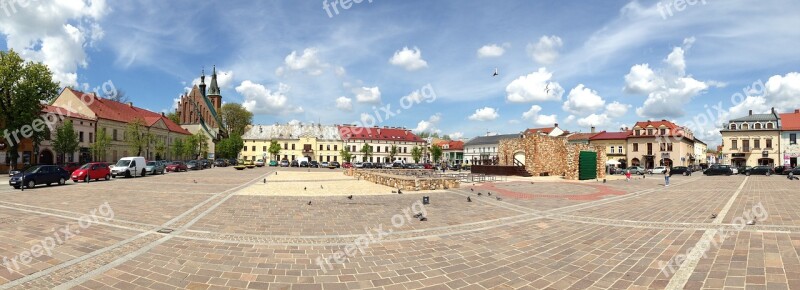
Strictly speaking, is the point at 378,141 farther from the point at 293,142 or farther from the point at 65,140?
the point at 65,140

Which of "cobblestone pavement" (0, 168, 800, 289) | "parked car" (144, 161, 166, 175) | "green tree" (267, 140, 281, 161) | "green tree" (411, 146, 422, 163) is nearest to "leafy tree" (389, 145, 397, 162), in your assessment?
"green tree" (411, 146, 422, 163)

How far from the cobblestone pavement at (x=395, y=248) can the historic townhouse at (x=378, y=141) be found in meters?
80.1

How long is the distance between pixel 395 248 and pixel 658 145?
71.6 m

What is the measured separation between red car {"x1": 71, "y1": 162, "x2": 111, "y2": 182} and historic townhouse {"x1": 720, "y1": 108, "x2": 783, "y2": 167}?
81.5m

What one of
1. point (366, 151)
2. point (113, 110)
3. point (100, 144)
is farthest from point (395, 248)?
point (366, 151)

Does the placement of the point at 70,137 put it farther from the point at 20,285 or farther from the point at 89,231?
the point at 20,285

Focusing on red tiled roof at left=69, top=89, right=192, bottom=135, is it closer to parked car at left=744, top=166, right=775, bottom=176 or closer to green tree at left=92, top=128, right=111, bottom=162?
green tree at left=92, top=128, right=111, bottom=162

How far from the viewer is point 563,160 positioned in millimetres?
37125

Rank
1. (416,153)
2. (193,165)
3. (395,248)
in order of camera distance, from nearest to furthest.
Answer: (395,248), (193,165), (416,153)

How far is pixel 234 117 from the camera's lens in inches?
3814

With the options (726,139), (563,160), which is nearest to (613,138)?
(726,139)

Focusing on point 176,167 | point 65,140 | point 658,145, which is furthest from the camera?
point 658,145

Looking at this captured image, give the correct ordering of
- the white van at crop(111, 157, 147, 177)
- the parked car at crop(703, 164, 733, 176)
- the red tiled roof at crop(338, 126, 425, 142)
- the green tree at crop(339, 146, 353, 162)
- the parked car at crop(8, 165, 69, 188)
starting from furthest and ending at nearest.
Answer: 1. the red tiled roof at crop(338, 126, 425, 142)
2. the green tree at crop(339, 146, 353, 162)
3. the parked car at crop(703, 164, 733, 176)
4. the white van at crop(111, 157, 147, 177)
5. the parked car at crop(8, 165, 69, 188)

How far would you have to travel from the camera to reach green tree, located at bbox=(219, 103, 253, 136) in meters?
96.7
